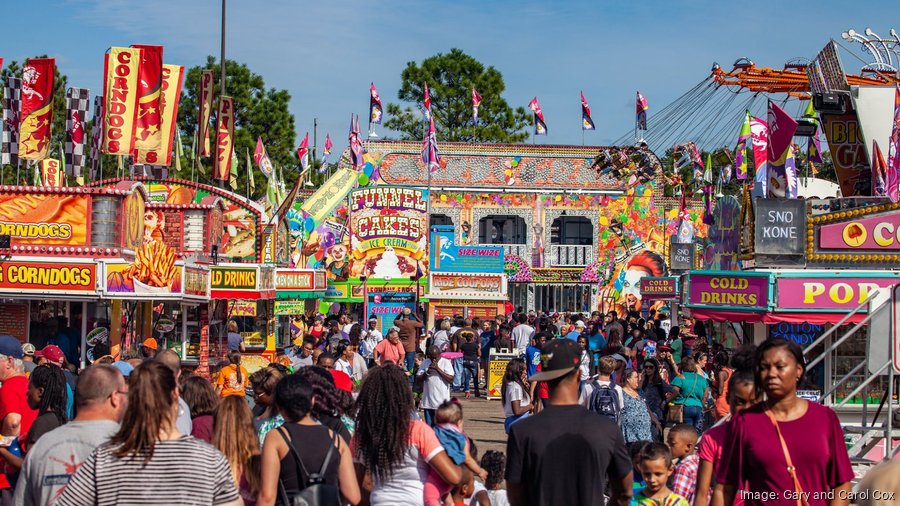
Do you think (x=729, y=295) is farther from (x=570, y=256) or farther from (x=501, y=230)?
(x=501, y=230)

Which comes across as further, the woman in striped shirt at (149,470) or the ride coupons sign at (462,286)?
the ride coupons sign at (462,286)

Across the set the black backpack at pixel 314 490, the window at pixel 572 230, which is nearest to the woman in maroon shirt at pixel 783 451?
the black backpack at pixel 314 490

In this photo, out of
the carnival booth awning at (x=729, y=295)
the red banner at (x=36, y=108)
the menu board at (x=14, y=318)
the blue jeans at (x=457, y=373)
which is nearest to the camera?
the menu board at (x=14, y=318)

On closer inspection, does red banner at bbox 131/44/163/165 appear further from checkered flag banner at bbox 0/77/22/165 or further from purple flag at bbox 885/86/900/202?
purple flag at bbox 885/86/900/202

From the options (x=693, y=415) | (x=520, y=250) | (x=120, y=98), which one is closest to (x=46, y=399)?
(x=693, y=415)

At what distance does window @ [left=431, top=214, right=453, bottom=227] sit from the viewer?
1889 inches

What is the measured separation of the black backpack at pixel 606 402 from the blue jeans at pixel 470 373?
12180 millimetres

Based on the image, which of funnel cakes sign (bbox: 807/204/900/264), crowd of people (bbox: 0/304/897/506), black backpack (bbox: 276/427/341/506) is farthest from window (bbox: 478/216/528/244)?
black backpack (bbox: 276/427/341/506)

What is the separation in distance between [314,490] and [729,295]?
13478 mm

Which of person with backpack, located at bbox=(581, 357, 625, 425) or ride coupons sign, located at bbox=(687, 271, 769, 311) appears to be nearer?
person with backpack, located at bbox=(581, 357, 625, 425)

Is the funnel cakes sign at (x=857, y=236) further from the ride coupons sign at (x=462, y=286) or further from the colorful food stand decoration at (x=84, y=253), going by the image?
the ride coupons sign at (x=462, y=286)

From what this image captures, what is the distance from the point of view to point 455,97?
66750 millimetres

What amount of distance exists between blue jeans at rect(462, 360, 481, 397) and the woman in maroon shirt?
17.3 metres

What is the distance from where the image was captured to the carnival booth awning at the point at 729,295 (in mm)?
17938
